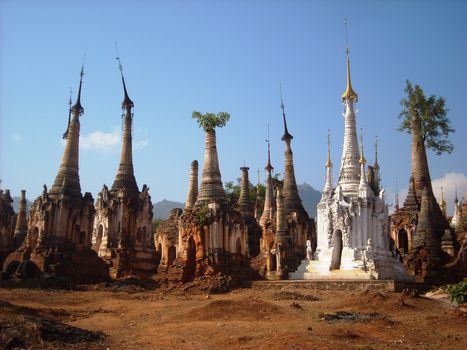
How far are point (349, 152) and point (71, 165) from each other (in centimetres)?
1873

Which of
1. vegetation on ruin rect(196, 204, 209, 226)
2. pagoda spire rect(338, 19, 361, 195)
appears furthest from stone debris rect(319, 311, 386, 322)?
pagoda spire rect(338, 19, 361, 195)

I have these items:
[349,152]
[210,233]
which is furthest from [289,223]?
[210,233]

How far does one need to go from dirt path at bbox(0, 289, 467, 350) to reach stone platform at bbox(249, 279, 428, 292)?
207cm

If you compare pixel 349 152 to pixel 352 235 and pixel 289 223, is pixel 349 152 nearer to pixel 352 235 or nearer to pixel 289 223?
pixel 352 235

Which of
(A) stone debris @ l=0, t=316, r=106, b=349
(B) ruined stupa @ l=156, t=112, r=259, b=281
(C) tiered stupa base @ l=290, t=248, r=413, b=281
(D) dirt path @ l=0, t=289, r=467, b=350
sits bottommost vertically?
(D) dirt path @ l=0, t=289, r=467, b=350

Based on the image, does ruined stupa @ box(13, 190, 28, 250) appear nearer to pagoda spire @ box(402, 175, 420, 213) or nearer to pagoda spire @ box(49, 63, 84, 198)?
pagoda spire @ box(49, 63, 84, 198)

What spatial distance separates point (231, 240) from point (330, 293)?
7459mm

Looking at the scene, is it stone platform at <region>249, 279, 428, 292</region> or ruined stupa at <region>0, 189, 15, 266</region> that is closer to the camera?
stone platform at <region>249, 279, 428, 292</region>

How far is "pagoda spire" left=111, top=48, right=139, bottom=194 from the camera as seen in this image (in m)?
36.4

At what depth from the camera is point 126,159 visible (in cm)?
3753

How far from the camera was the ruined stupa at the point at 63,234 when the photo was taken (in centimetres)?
2956

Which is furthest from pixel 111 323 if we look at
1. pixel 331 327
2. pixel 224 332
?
pixel 331 327

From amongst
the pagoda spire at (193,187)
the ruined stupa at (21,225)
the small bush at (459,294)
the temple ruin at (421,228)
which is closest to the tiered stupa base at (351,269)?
the temple ruin at (421,228)

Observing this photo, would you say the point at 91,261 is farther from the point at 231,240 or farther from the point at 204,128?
the point at 204,128
